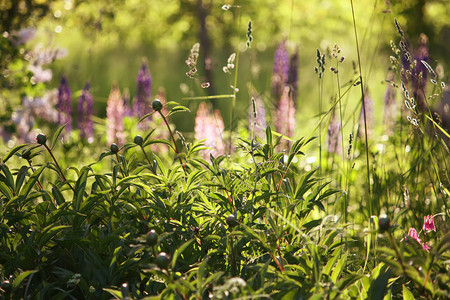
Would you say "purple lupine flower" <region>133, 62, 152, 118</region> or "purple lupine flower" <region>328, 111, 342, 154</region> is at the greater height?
"purple lupine flower" <region>133, 62, 152, 118</region>

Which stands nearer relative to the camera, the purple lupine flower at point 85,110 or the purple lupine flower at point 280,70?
the purple lupine flower at point 280,70

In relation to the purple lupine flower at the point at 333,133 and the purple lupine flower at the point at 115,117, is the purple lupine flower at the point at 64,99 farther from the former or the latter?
the purple lupine flower at the point at 333,133

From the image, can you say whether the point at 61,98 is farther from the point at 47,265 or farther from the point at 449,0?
the point at 449,0

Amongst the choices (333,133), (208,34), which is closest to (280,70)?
(333,133)

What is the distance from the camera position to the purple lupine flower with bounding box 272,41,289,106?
3109 millimetres

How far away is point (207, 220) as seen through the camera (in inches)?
62.6

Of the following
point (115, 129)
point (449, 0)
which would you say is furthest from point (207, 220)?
point (449, 0)

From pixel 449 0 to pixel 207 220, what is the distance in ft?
27.5

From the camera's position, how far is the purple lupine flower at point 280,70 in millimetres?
3109

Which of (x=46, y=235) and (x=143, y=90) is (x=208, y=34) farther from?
(x=46, y=235)

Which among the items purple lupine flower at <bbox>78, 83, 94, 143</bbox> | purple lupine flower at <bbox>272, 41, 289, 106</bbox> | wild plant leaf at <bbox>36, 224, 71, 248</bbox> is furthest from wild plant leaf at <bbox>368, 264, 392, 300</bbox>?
purple lupine flower at <bbox>78, 83, 94, 143</bbox>

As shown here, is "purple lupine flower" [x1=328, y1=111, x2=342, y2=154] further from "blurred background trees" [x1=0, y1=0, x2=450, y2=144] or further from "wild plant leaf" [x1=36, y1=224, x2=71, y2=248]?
"blurred background trees" [x1=0, y1=0, x2=450, y2=144]

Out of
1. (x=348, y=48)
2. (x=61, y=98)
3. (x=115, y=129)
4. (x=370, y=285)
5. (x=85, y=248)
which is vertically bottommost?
(x=370, y=285)

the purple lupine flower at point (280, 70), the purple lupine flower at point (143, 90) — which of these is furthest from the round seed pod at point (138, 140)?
the purple lupine flower at point (143, 90)
